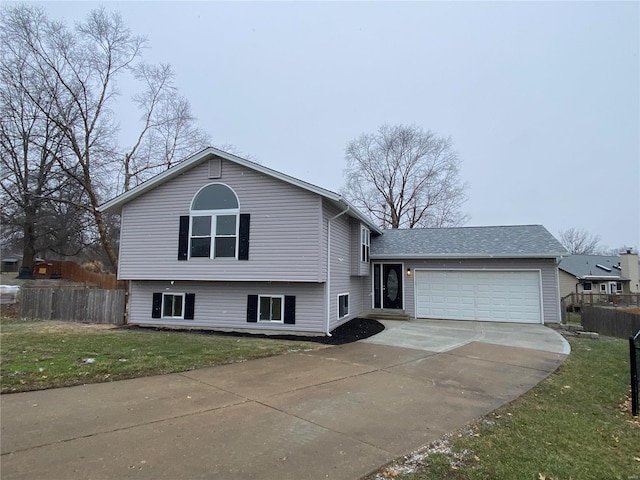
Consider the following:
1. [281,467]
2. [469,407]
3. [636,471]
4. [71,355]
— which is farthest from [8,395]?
[636,471]

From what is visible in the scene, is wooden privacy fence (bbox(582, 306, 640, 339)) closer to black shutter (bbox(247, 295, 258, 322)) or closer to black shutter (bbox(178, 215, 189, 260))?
black shutter (bbox(247, 295, 258, 322))

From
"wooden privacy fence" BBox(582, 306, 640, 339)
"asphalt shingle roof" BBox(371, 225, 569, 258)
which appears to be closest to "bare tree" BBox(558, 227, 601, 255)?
"wooden privacy fence" BBox(582, 306, 640, 339)

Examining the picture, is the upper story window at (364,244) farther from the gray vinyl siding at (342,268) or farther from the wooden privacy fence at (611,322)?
the wooden privacy fence at (611,322)

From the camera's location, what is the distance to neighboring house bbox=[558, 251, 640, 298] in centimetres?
3431

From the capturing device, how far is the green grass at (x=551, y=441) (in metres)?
3.24

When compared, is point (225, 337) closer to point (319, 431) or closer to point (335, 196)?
point (335, 196)

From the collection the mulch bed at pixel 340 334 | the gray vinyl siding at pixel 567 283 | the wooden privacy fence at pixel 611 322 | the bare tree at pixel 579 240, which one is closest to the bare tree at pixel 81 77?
the mulch bed at pixel 340 334

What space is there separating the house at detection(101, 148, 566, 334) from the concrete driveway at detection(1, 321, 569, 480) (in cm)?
385

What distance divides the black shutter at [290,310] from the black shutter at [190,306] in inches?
134

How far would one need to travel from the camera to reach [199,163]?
1231 centimetres

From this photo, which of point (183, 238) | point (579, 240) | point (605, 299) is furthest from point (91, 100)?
point (579, 240)

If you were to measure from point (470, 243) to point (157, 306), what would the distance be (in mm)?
12901

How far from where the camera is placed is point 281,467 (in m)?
3.23

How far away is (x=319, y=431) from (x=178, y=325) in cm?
989
